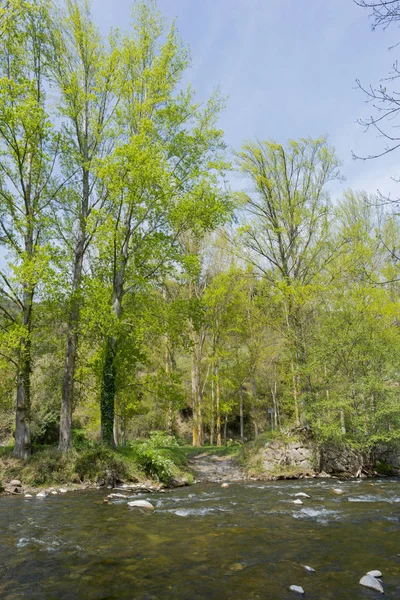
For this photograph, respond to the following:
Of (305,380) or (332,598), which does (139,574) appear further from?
(305,380)

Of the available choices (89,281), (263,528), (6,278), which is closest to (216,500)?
(263,528)

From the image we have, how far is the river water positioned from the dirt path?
18.4 ft

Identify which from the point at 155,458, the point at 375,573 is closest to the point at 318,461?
the point at 155,458

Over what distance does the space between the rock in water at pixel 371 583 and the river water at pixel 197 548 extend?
3.4 inches

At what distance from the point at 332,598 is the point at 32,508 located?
284 inches

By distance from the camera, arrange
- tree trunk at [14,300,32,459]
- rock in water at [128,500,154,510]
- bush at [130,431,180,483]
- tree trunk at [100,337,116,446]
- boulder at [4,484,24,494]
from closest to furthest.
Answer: rock in water at [128,500,154,510] → boulder at [4,484,24,494] → bush at [130,431,180,483] → tree trunk at [14,300,32,459] → tree trunk at [100,337,116,446]

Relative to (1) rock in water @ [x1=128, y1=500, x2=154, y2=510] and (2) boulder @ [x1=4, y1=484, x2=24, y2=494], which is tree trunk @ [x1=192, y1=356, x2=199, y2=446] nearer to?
A: (2) boulder @ [x1=4, y1=484, x2=24, y2=494]

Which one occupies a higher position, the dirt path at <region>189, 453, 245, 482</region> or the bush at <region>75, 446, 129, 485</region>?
the bush at <region>75, 446, 129, 485</region>

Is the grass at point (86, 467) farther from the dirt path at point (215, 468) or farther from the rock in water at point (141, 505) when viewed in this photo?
the rock in water at point (141, 505)

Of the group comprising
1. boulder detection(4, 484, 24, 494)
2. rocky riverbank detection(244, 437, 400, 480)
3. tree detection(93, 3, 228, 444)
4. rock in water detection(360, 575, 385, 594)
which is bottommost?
rocky riverbank detection(244, 437, 400, 480)

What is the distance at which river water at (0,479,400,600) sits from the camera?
4.31m

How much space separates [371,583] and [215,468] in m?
13.5

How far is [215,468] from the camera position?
17078mm

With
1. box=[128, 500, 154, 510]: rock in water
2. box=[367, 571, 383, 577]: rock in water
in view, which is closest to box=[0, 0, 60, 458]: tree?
box=[128, 500, 154, 510]: rock in water
